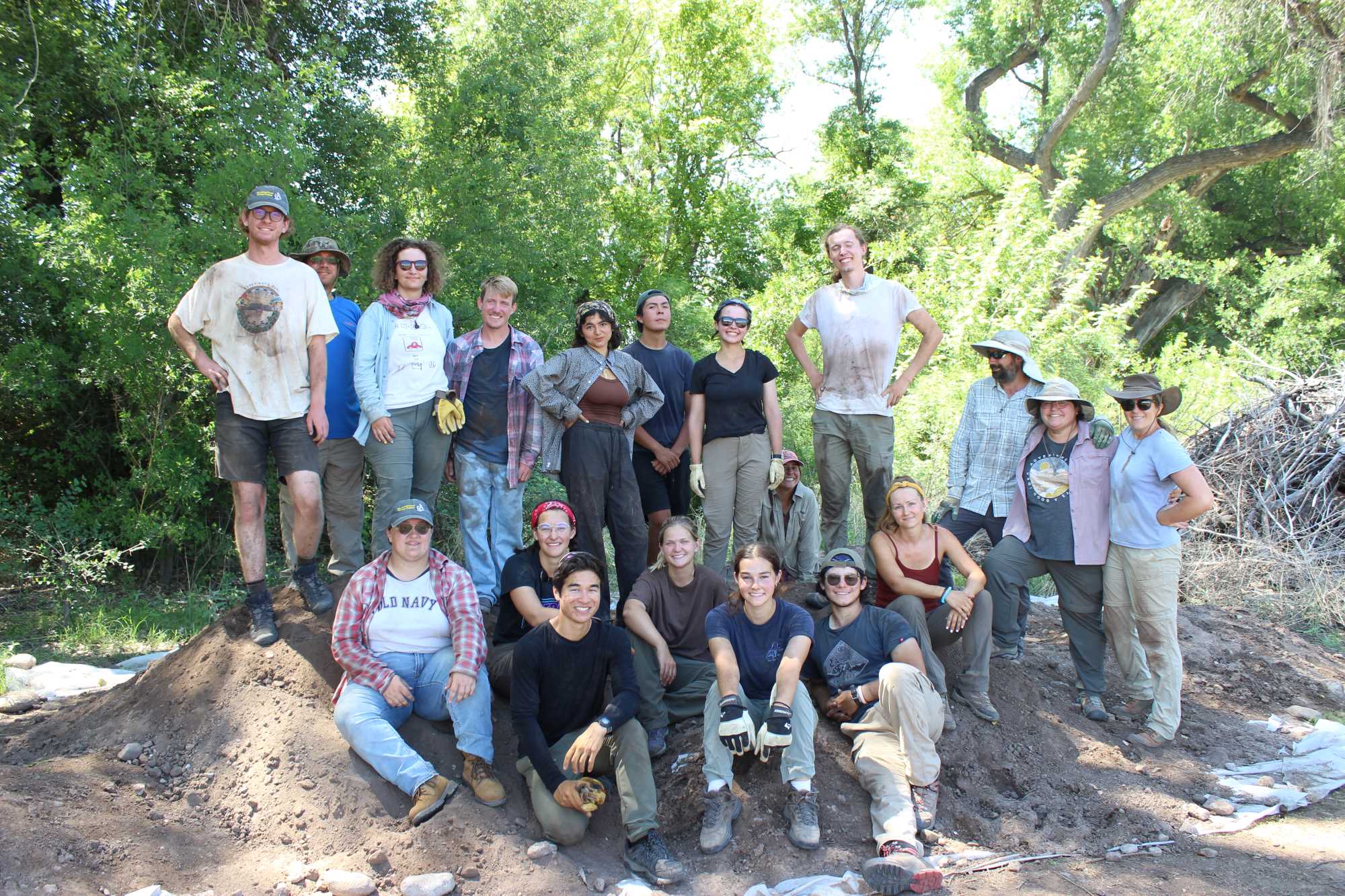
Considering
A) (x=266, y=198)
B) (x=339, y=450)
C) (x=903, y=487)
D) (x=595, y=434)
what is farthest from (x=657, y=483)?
(x=266, y=198)

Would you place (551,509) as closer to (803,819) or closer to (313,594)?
(313,594)

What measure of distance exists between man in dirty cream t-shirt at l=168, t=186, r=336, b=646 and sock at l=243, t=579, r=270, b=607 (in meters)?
0.02

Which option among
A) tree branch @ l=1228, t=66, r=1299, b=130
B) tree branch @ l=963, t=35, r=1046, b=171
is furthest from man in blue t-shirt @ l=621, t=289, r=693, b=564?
tree branch @ l=963, t=35, r=1046, b=171

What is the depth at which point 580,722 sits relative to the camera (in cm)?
458

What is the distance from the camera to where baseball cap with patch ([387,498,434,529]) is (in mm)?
4586

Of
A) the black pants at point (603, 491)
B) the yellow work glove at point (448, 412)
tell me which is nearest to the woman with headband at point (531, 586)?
the black pants at point (603, 491)

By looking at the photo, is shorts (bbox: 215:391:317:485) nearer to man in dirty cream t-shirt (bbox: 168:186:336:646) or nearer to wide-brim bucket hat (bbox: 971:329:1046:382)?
man in dirty cream t-shirt (bbox: 168:186:336:646)

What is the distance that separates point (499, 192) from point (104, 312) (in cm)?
491

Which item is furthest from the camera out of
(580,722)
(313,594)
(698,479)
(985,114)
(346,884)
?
(985,114)

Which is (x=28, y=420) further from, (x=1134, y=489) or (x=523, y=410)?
(x=1134, y=489)

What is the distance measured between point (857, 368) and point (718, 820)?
9.55 ft

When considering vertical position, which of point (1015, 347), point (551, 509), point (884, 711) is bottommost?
point (884, 711)

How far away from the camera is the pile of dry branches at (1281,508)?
346 inches

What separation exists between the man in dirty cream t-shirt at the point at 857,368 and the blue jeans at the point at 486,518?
1960mm
